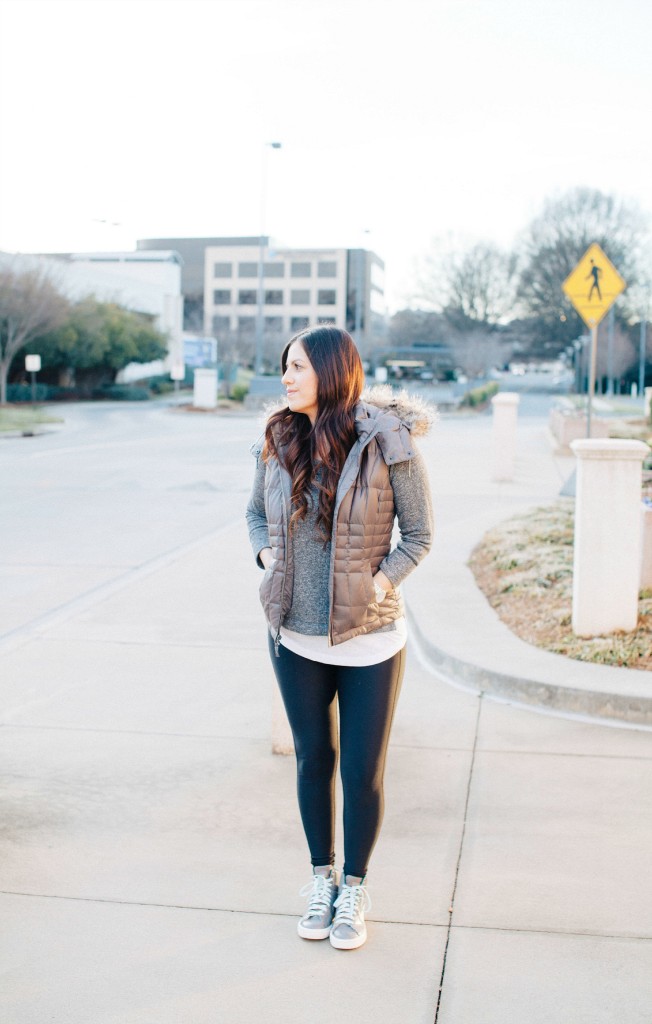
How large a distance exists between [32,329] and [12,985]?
45522mm

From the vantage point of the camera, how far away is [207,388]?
46562mm

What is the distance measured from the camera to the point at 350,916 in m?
3.37

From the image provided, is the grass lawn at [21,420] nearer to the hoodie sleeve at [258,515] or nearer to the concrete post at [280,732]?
the concrete post at [280,732]

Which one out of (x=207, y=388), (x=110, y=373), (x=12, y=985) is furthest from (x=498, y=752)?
(x=110, y=373)

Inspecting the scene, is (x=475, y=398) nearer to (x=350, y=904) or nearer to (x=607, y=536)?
(x=607, y=536)

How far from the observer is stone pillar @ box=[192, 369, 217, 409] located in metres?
46.2

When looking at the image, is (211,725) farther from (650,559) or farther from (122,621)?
(650,559)

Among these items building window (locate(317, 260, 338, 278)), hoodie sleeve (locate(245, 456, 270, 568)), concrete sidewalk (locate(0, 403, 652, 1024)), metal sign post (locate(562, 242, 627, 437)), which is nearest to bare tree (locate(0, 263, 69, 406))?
metal sign post (locate(562, 242, 627, 437))

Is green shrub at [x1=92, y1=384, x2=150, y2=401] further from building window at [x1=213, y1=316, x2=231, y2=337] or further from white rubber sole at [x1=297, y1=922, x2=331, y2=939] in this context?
white rubber sole at [x1=297, y1=922, x2=331, y2=939]

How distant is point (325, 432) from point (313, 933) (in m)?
1.50

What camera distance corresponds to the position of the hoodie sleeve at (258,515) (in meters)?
3.61

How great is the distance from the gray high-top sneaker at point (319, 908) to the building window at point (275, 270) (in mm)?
122593

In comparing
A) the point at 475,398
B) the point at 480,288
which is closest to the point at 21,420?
A: the point at 475,398

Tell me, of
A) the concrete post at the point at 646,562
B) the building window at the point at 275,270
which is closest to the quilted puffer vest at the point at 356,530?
the concrete post at the point at 646,562
